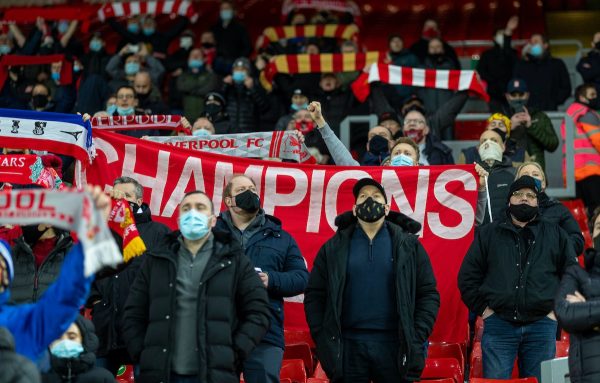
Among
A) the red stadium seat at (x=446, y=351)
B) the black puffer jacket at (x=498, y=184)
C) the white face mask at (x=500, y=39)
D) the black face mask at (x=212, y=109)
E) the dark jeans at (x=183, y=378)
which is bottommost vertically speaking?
the dark jeans at (x=183, y=378)

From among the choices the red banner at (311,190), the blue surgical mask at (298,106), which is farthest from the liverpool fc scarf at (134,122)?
the blue surgical mask at (298,106)

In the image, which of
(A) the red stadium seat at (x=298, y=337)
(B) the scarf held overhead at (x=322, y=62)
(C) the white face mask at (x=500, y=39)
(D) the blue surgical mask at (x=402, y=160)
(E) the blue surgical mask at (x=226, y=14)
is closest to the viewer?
(A) the red stadium seat at (x=298, y=337)

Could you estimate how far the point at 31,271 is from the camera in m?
9.16

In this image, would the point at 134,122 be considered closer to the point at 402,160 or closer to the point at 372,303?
the point at 402,160

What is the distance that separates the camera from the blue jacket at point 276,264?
355 inches

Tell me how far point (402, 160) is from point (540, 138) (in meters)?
3.10

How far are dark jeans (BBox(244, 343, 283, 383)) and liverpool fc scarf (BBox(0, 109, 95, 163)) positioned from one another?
9.83ft

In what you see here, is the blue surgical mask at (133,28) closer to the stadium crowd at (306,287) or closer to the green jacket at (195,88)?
the green jacket at (195,88)

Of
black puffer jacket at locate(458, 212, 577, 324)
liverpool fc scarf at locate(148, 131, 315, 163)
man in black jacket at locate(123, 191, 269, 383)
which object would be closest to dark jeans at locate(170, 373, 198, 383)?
man in black jacket at locate(123, 191, 269, 383)

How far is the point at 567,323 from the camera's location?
8266 millimetres

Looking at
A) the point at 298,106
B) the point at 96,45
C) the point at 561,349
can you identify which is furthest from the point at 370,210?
the point at 96,45

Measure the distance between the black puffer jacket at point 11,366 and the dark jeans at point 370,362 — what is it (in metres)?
2.40

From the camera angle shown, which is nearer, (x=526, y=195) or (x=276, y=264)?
(x=276, y=264)

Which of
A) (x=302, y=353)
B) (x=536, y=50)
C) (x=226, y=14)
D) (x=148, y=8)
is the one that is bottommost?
(x=302, y=353)
